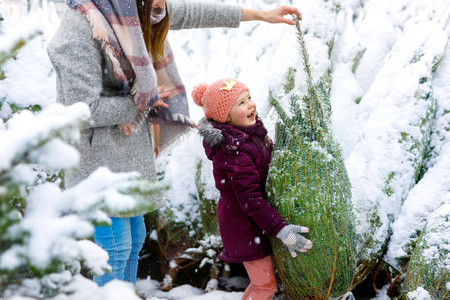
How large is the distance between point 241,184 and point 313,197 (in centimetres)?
30

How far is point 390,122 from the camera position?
204cm

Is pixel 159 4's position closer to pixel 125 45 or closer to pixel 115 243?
pixel 125 45

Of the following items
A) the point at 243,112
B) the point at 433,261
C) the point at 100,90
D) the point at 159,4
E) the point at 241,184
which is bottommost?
the point at 433,261

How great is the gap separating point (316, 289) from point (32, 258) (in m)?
1.28

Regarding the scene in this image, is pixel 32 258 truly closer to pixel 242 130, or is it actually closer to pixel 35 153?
pixel 35 153

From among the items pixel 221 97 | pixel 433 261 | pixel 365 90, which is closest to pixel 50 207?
pixel 221 97

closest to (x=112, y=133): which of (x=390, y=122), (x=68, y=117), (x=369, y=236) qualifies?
(x=68, y=117)

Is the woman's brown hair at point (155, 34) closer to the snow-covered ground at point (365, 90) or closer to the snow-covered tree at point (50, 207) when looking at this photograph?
the snow-covered ground at point (365, 90)

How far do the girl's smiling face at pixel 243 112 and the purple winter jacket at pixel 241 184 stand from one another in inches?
1.7

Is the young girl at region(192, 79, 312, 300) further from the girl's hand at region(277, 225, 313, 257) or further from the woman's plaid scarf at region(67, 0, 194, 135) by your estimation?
the woman's plaid scarf at region(67, 0, 194, 135)

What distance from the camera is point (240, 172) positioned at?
1586mm

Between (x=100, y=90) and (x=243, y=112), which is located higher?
(x=100, y=90)

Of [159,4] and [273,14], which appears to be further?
[273,14]

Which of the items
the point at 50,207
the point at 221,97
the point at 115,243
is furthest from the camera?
the point at 221,97
